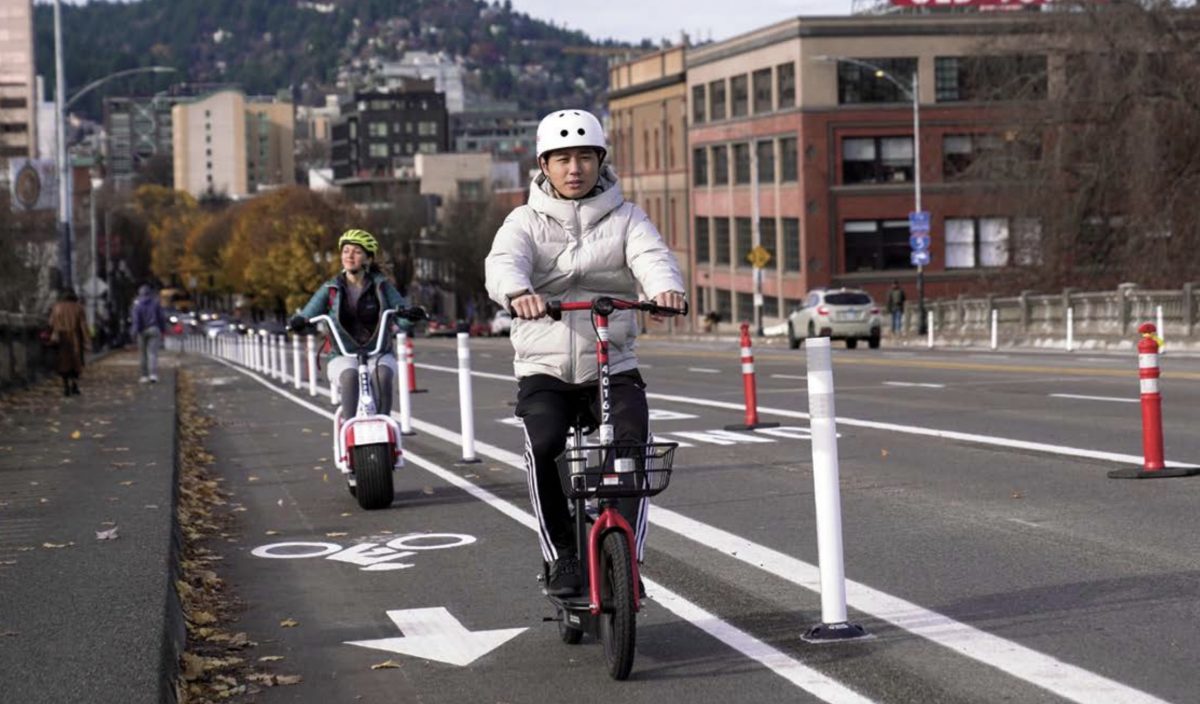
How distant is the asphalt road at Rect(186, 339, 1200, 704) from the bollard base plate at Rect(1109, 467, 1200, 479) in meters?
0.22

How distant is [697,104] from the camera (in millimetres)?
101625

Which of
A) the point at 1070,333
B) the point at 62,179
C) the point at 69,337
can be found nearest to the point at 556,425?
the point at 69,337

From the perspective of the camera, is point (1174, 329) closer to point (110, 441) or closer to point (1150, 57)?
point (1150, 57)

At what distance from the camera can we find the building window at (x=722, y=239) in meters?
97.0

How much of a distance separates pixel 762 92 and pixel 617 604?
277 feet

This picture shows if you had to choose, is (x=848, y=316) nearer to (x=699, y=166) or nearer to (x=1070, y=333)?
(x=1070, y=333)

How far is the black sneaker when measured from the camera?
26.9ft

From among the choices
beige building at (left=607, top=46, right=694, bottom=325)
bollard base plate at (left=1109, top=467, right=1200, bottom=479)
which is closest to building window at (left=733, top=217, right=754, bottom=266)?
beige building at (left=607, top=46, right=694, bottom=325)

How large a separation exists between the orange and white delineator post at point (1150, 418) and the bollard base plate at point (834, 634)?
5545 mm

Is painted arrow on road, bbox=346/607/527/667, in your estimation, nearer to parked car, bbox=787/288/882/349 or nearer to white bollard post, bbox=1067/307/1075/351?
white bollard post, bbox=1067/307/1075/351

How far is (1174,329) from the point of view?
132ft

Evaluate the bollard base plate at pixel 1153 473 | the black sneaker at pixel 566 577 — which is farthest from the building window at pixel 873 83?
the black sneaker at pixel 566 577

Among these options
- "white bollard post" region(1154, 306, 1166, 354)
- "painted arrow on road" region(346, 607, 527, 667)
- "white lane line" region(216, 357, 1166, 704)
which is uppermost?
"white bollard post" region(1154, 306, 1166, 354)

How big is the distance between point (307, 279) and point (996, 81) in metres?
69.2
